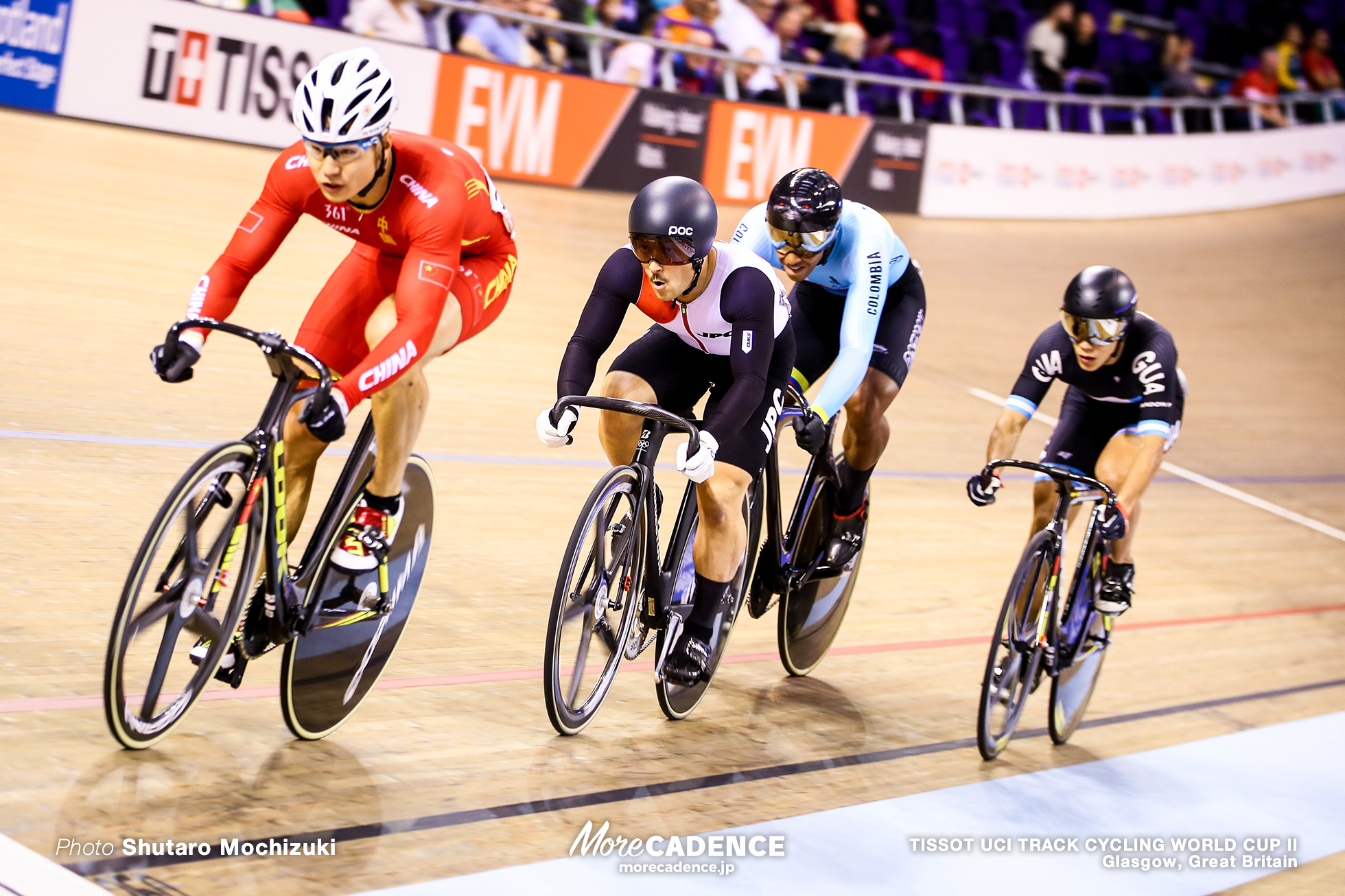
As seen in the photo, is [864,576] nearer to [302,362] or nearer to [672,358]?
[672,358]

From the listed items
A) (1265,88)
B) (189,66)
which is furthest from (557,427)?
(1265,88)

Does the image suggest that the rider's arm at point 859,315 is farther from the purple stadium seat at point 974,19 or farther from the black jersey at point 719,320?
the purple stadium seat at point 974,19

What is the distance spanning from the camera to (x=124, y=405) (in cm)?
532

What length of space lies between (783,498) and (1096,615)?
2220 millimetres

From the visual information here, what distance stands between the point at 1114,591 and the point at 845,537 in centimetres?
86

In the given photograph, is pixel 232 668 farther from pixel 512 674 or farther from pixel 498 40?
pixel 498 40

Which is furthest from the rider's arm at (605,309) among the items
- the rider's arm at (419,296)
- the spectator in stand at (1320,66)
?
the spectator in stand at (1320,66)

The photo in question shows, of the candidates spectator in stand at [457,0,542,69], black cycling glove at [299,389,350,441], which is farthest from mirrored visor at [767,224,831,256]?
spectator in stand at [457,0,542,69]

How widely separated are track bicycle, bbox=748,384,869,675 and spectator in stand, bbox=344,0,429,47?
747cm

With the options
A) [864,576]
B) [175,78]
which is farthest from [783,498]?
[175,78]

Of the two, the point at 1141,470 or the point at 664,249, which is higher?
the point at 664,249

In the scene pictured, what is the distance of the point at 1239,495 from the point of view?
8.52 m

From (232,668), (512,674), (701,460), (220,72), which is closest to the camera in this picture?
(232,668)

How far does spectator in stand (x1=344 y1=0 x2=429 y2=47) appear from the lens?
10508 mm
